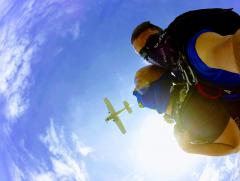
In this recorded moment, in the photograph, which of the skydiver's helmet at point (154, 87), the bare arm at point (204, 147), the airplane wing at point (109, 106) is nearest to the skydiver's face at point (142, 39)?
the skydiver's helmet at point (154, 87)

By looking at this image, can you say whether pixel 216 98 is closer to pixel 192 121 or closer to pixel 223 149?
pixel 192 121

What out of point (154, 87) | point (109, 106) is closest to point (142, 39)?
point (154, 87)

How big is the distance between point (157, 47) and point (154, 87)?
0.68m

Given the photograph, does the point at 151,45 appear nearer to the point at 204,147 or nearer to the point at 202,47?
the point at 202,47

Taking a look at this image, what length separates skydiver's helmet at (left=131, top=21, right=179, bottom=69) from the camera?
Answer: 10.4 feet

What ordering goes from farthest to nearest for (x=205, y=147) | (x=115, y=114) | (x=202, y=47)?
(x=115, y=114) → (x=205, y=147) → (x=202, y=47)

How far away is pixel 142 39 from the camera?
12.2 feet

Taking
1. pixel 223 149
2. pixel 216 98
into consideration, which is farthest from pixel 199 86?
pixel 223 149

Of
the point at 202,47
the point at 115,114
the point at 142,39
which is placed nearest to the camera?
the point at 202,47

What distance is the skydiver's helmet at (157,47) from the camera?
317 centimetres

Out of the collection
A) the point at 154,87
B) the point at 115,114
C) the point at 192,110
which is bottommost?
the point at 115,114

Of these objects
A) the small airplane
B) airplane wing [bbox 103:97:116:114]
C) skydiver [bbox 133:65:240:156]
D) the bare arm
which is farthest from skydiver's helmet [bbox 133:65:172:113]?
airplane wing [bbox 103:97:116:114]

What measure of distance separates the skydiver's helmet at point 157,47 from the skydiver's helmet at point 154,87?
287 mm

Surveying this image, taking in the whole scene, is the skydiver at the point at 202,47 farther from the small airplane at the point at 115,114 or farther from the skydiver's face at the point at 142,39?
the small airplane at the point at 115,114
